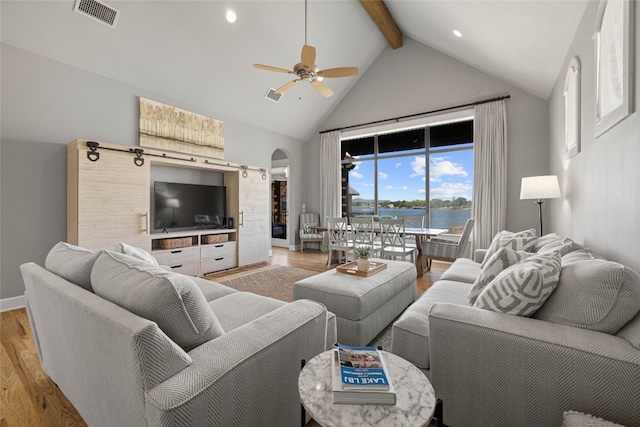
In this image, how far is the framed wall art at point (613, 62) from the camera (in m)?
1.48

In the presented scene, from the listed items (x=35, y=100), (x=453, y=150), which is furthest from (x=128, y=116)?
(x=453, y=150)

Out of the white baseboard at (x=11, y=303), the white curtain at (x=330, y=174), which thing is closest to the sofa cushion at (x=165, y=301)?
the white baseboard at (x=11, y=303)

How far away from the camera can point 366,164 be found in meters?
6.82

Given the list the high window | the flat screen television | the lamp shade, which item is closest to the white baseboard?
the flat screen television

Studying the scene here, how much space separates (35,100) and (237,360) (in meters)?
4.12

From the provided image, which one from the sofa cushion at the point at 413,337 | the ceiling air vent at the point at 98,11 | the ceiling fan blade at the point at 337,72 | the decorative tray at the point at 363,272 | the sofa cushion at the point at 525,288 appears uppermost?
the ceiling air vent at the point at 98,11

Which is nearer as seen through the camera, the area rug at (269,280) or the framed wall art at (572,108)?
the framed wall art at (572,108)

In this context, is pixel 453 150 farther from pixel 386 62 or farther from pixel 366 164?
pixel 386 62

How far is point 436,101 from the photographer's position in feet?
18.1

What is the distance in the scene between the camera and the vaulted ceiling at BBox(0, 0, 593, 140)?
298 cm

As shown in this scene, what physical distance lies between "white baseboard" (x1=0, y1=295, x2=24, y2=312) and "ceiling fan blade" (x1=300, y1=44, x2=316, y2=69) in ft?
13.5

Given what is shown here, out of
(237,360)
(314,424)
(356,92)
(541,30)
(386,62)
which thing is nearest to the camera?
(237,360)

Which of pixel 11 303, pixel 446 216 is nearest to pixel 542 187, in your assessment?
pixel 446 216

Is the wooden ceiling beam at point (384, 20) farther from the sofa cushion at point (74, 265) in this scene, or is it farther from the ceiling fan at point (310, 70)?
the sofa cushion at point (74, 265)
